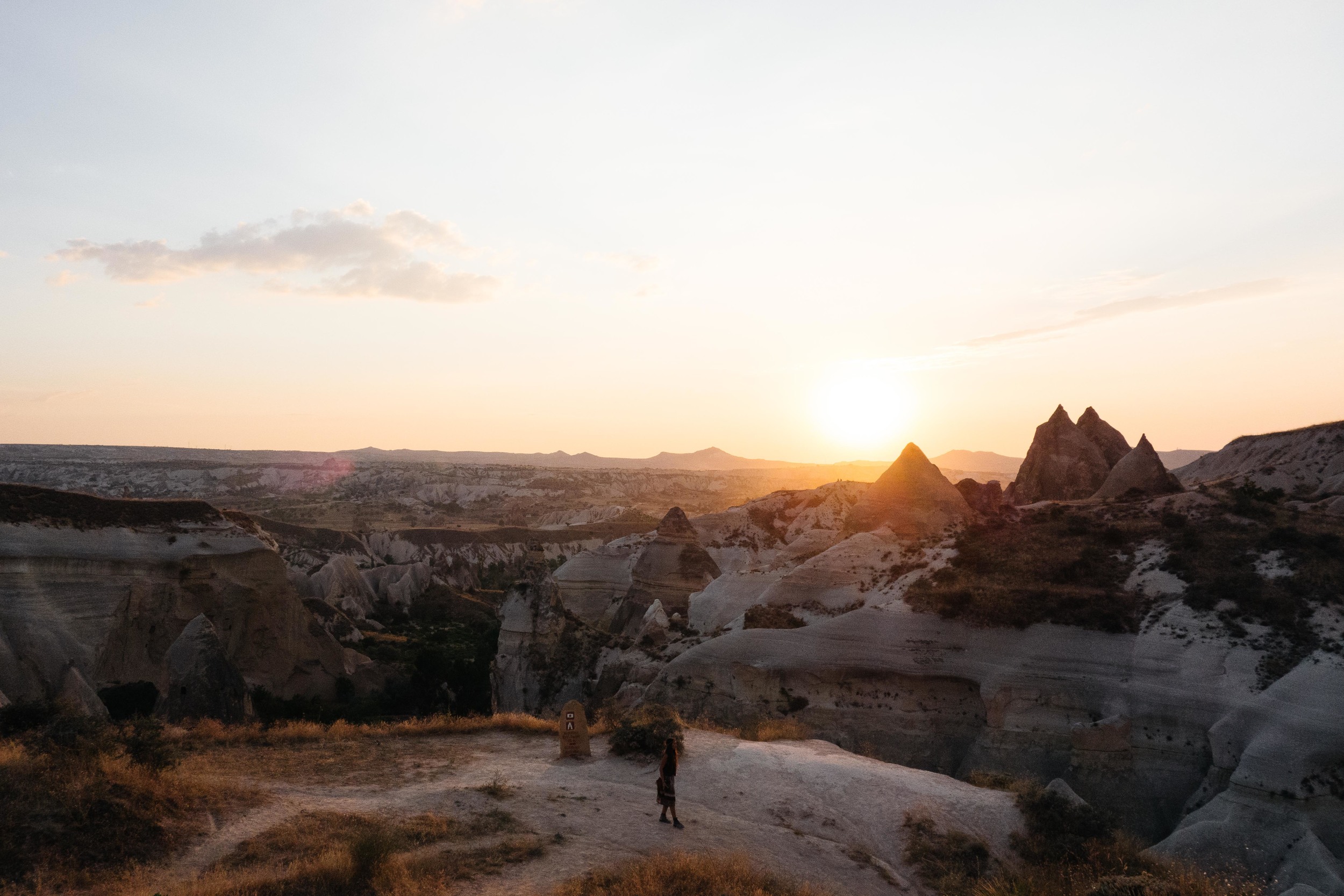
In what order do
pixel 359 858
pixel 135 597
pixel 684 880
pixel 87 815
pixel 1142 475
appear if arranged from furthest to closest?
1. pixel 1142 475
2. pixel 135 597
3. pixel 684 880
4. pixel 87 815
5. pixel 359 858

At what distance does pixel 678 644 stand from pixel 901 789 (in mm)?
13082

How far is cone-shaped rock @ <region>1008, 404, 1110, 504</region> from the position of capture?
1614 inches

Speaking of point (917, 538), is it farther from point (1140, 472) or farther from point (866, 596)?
point (1140, 472)

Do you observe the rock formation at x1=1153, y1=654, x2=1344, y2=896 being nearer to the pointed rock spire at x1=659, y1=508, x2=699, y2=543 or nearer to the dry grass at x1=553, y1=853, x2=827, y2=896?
the dry grass at x1=553, y1=853, x2=827, y2=896

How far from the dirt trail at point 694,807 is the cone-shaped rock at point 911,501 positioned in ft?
62.9

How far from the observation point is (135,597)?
2412 centimetres

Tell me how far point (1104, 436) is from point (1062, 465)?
4.14 metres

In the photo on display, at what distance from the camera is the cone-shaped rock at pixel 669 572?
36.4 m

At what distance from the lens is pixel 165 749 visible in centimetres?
1084

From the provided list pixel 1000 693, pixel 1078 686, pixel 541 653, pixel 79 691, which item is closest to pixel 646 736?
pixel 1000 693

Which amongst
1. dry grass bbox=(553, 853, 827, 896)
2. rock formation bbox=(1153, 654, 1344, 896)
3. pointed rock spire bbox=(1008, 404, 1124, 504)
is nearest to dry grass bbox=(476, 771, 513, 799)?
dry grass bbox=(553, 853, 827, 896)

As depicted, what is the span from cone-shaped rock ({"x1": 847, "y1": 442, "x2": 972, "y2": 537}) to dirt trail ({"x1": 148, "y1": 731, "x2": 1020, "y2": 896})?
19.2 meters

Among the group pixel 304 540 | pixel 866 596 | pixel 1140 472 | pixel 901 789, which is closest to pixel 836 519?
pixel 1140 472

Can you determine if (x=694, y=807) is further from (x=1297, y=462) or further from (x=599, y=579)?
(x=1297, y=462)
